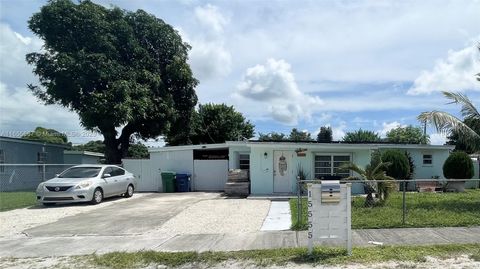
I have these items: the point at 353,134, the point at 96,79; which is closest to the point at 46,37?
the point at 96,79

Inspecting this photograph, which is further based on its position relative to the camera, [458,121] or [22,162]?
[22,162]

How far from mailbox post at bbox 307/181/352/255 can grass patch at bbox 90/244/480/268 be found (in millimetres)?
293

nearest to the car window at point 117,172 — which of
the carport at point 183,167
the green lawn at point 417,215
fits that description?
the carport at point 183,167

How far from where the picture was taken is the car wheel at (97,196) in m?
17.0

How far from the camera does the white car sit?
16.4 meters

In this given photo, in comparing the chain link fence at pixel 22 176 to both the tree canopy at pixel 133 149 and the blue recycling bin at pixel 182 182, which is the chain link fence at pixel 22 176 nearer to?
the blue recycling bin at pixel 182 182

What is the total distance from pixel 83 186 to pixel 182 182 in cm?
751

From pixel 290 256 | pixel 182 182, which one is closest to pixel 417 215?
pixel 290 256

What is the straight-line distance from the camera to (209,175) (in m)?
24.1

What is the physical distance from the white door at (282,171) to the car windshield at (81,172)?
7.96m

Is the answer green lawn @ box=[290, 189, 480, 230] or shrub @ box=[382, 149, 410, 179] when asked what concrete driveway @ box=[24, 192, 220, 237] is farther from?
shrub @ box=[382, 149, 410, 179]

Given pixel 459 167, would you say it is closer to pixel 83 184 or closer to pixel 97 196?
pixel 97 196

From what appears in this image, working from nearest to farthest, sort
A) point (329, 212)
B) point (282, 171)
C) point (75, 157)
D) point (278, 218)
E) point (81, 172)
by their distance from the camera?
1. point (329, 212)
2. point (278, 218)
3. point (81, 172)
4. point (282, 171)
5. point (75, 157)

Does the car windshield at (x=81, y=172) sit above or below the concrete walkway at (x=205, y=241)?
above
